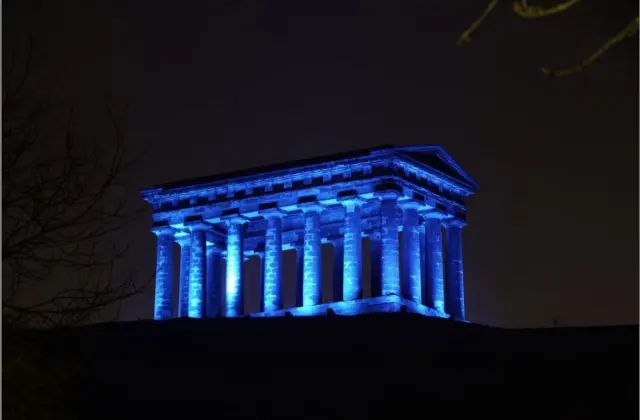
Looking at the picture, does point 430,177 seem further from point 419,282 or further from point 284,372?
point 284,372

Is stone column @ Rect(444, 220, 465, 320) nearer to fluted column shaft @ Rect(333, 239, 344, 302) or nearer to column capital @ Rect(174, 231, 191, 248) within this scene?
fluted column shaft @ Rect(333, 239, 344, 302)

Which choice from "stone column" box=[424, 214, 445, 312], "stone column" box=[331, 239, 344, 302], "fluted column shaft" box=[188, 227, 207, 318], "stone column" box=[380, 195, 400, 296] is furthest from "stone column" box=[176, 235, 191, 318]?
"stone column" box=[424, 214, 445, 312]

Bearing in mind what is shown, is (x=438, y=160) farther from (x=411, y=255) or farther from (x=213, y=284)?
(x=213, y=284)

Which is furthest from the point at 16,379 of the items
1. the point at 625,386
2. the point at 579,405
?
the point at 625,386

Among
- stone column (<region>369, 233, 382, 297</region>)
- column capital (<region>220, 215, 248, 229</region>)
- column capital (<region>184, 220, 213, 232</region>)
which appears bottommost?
stone column (<region>369, 233, 382, 297</region>)

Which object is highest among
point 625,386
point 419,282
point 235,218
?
point 235,218

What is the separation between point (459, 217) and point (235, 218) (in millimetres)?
13999

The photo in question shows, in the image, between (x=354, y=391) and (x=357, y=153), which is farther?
(x=357, y=153)

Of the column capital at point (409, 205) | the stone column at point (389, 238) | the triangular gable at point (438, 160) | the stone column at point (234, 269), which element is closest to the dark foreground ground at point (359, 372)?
the stone column at point (389, 238)

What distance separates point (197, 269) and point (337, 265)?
9.03 meters

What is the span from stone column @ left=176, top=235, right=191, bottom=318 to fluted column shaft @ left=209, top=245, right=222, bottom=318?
4.64 feet

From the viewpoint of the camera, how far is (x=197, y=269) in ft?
218

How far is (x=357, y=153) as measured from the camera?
2351 inches

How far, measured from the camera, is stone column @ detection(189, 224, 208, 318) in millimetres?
66375
